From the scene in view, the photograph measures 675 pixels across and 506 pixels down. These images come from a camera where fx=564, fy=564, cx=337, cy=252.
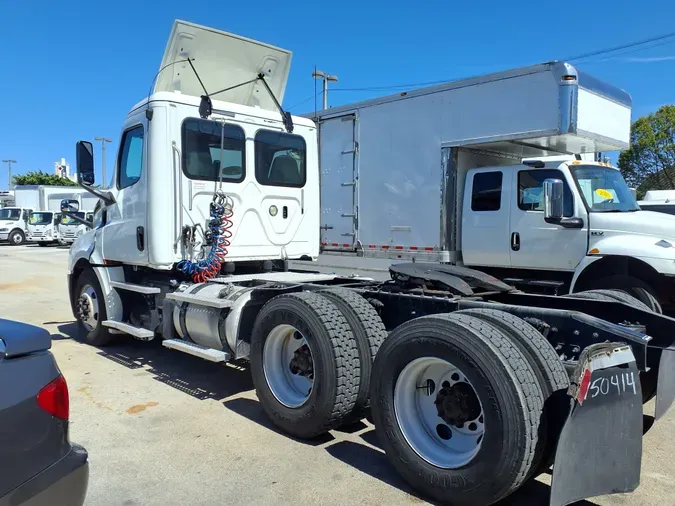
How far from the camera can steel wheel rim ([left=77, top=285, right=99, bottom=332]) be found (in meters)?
6.99

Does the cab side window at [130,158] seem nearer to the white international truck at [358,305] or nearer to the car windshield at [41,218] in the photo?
the white international truck at [358,305]

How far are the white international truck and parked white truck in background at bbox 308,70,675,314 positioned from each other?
59 mm

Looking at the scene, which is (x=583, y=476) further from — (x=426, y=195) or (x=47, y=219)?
(x=47, y=219)

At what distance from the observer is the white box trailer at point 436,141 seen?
717 centimetres

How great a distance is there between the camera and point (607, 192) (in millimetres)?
7320

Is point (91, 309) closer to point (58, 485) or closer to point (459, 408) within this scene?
point (58, 485)

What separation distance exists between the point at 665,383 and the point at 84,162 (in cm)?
580

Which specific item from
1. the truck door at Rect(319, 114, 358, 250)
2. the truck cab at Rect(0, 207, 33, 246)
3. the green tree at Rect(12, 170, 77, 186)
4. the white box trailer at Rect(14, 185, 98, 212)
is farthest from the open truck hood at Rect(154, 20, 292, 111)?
the green tree at Rect(12, 170, 77, 186)

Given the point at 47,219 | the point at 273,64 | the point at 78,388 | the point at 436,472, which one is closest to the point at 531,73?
the point at 273,64

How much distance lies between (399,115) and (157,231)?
4.43 metres

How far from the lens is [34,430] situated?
7.45 ft

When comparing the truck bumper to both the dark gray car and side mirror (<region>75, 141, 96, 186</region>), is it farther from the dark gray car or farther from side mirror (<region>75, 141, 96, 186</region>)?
side mirror (<region>75, 141, 96, 186</region>)

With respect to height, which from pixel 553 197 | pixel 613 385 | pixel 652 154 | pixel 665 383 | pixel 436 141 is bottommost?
pixel 665 383

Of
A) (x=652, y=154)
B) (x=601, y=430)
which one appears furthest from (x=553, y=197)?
(x=652, y=154)
